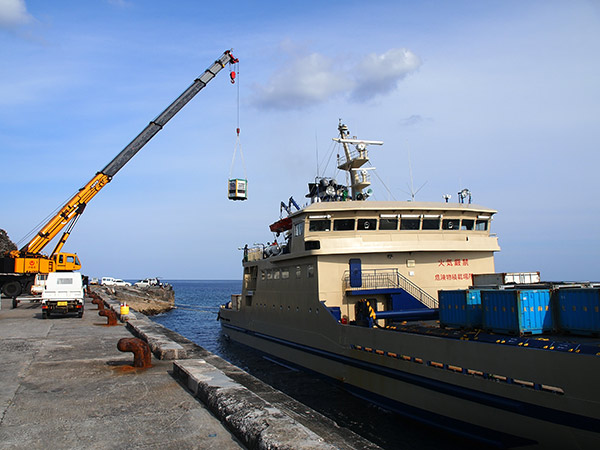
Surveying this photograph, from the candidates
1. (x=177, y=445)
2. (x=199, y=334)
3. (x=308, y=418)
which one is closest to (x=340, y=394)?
(x=308, y=418)

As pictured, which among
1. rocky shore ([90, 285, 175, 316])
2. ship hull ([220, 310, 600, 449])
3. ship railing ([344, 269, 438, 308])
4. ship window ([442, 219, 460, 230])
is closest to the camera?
ship hull ([220, 310, 600, 449])

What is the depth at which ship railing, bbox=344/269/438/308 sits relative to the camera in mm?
17484

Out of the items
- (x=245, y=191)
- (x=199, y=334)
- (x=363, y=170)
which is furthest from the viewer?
(x=199, y=334)

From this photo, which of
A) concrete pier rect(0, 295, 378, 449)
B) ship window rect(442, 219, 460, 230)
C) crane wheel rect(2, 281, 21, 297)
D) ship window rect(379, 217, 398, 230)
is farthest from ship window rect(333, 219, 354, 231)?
crane wheel rect(2, 281, 21, 297)

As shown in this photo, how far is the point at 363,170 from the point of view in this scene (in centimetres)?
2295

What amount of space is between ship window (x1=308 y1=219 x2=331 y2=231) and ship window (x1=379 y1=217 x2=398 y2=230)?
7.32 ft

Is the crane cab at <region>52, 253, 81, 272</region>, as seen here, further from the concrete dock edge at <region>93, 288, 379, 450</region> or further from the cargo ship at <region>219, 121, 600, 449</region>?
the concrete dock edge at <region>93, 288, 379, 450</region>

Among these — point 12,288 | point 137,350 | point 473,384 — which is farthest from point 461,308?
point 12,288

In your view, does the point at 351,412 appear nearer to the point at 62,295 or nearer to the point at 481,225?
the point at 481,225

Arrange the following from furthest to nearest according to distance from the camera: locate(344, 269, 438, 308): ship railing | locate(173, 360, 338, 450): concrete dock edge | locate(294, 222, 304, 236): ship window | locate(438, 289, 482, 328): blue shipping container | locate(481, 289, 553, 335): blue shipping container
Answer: locate(294, 222, 304, 236): ship window → locate(344, 269, 438, 308): ship railing → locate(438, 289, 482, 328): blue shipping container → locate(481, 289, 553, 335): blue shipping container → locate(173, 360, 338, 450): concrete dock edge

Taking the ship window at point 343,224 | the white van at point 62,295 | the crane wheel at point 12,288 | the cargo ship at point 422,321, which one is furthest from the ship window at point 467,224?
the crane wheel at point 12,288

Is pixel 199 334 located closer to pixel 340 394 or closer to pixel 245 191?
pixel 245 191

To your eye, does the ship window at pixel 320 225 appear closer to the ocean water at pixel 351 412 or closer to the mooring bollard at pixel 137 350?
the ocean water at pixel 351 412

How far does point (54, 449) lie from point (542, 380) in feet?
28.7
